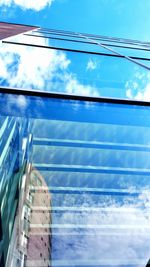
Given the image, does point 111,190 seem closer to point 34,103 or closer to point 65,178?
point 65,178

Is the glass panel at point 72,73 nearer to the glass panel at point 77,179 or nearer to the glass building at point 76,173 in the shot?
the glass building at point 76,173

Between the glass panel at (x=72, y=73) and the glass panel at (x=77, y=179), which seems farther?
the glass panel at (x=72, y=73)

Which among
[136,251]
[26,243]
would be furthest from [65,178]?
[136,251]

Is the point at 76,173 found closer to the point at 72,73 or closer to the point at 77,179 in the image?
the point at 77,179

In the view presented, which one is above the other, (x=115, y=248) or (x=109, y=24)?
(x=109, y=24)

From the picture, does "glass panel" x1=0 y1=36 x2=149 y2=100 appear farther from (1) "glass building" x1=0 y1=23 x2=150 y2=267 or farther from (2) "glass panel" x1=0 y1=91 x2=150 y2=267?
(2) "glass panel" x1=0 y1=91 x2=150 y2=267

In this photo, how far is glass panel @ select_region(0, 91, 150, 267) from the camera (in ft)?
9.34

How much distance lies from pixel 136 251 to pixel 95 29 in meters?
11.1

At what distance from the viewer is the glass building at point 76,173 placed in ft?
9.34

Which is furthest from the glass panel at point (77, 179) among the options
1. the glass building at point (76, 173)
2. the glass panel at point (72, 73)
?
the glass panel at point (72, 73)

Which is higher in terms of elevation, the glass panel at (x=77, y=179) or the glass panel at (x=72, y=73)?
the glass panel at (x=72, y=73)

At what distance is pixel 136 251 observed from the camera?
2.90 metres

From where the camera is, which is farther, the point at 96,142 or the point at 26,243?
the point at 96,142

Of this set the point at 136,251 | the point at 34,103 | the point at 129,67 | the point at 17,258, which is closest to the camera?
the point at 17,258
